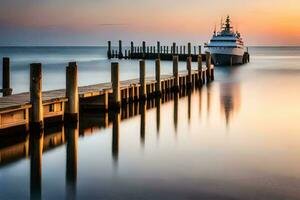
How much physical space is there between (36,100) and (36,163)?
2550mm

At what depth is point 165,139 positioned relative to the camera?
15641 millimetres

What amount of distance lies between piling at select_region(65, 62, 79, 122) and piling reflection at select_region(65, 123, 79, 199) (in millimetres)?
289

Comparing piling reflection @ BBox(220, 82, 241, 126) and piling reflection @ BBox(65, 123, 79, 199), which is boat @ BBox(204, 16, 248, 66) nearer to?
piling reflection @ BBox(220, 82, 241, 126)

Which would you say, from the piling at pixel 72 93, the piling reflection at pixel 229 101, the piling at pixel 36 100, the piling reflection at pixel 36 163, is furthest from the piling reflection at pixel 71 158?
the piling reflection at pixel 229 101

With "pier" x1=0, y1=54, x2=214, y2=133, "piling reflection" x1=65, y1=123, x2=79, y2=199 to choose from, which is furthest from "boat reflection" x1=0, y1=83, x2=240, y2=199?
"pier" x1=0, y1=54, x2=214, y2=133

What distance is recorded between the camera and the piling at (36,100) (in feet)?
47.3


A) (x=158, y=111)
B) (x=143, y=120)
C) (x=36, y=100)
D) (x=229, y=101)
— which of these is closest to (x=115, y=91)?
(x=143, y=120)

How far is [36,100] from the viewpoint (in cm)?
1441

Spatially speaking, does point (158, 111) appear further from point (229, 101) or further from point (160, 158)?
point (160, 158)

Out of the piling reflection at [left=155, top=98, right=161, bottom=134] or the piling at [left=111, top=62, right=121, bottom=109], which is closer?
the piling reflection at [left=155, top=98, right=161, bottom=134]

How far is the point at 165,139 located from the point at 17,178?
563cm

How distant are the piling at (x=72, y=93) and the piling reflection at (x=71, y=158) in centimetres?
29

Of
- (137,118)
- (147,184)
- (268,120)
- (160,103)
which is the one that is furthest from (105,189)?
(160,103)

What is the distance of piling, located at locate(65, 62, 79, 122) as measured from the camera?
1616 centimetres
